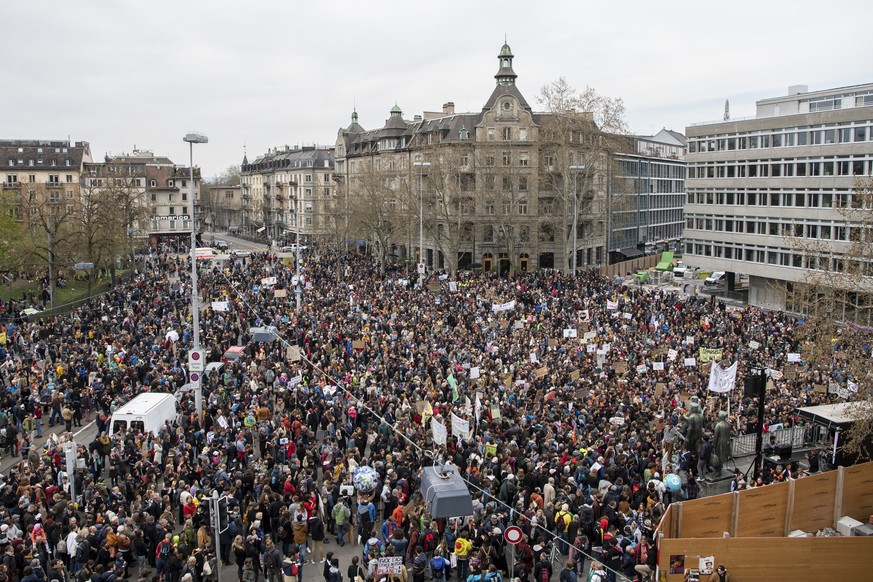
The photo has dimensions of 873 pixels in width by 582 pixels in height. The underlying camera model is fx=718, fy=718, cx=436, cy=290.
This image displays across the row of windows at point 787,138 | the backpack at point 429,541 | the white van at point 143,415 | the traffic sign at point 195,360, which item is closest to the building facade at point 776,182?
the row of windows at point 787,138

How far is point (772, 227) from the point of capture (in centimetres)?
5009

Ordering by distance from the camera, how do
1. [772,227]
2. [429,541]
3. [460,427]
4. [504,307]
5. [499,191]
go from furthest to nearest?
[499,191], [772,227], [504,307], [460,427], [429,541]

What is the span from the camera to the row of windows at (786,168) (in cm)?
4353

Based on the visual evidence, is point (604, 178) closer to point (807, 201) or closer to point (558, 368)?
point (807, 201)

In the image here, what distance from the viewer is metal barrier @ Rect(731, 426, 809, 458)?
21266mm

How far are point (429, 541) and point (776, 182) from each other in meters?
43.4

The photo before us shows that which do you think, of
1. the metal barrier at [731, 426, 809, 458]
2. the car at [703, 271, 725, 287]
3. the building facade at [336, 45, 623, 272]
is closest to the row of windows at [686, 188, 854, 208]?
the car at [703, 271, 725, 287]

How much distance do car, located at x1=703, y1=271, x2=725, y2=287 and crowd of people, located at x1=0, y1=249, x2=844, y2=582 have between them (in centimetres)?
1990

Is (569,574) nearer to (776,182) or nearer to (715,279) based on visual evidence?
(776,182)

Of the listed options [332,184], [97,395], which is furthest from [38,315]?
[332,184]

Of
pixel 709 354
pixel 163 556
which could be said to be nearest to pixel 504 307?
pixel 709 354

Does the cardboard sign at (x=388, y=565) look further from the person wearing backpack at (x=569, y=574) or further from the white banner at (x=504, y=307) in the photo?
the white banner at (x=504, y=307)

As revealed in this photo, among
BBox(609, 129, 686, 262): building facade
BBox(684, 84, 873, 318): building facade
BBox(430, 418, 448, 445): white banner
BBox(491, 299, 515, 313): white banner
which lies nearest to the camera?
BBox(430, 418, 448, 445): white banner

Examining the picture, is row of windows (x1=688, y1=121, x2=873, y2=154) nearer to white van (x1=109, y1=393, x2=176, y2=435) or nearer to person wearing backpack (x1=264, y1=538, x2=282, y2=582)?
white van (x1=109, y1=393, x2=176, y2=435)
